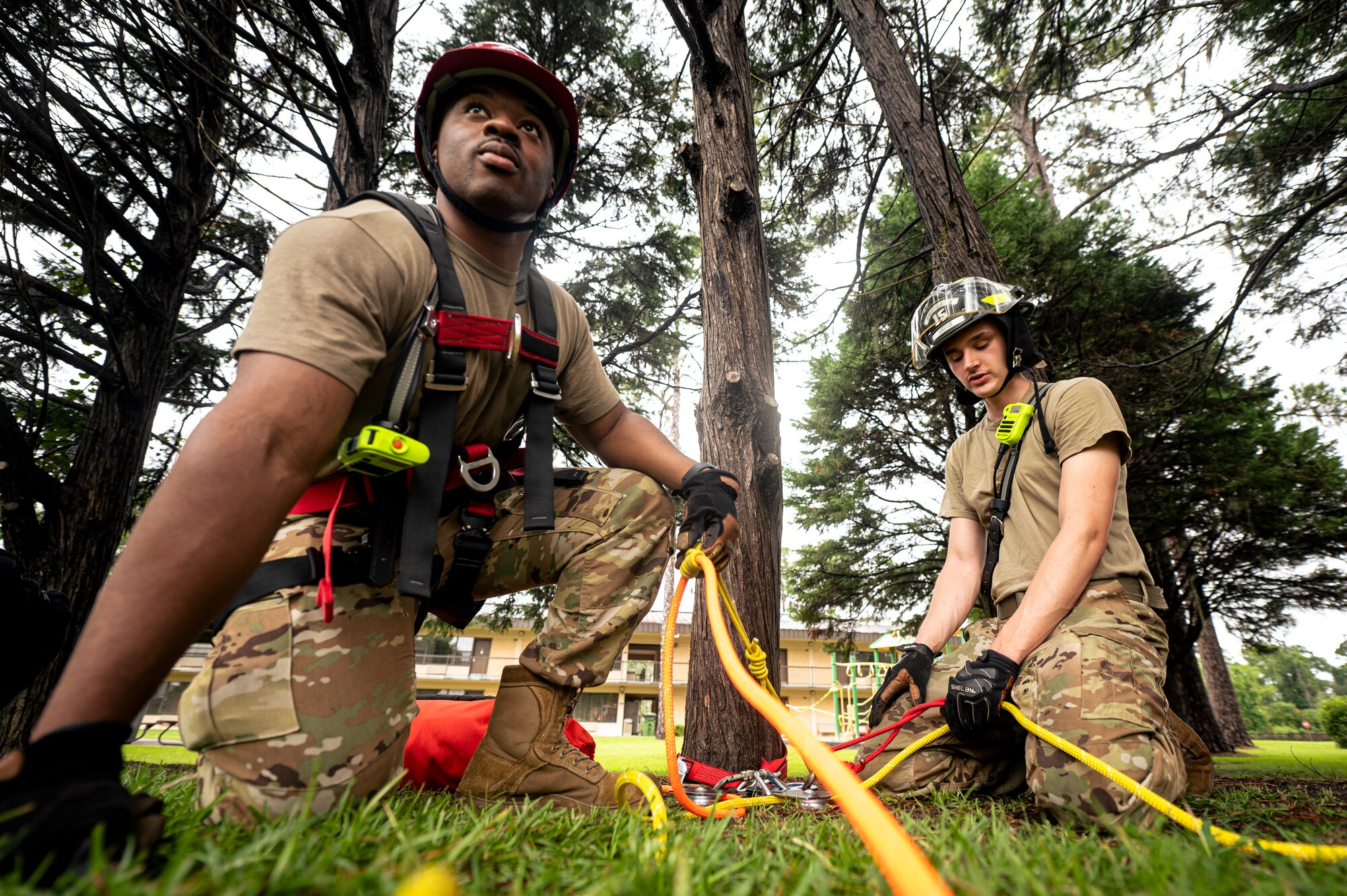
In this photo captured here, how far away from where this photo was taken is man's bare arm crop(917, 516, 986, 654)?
3.07 m

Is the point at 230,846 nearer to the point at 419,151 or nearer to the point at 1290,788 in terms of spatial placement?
the point at 419,151

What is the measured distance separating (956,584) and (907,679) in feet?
1.90

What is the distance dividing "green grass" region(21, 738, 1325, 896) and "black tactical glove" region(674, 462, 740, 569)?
0.90 metres

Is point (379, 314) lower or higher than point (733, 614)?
higher

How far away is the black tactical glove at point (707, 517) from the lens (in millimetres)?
2365

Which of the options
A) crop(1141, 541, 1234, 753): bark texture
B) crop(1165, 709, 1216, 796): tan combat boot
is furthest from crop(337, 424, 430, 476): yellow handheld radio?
crop(1141, 541, 1234, 753): bark texture

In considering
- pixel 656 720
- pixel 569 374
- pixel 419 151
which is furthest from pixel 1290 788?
pixel 656 720

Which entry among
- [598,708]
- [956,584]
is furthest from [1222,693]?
[598,708]

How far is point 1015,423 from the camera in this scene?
2916 millimetres

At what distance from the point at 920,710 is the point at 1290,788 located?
1.85 metres

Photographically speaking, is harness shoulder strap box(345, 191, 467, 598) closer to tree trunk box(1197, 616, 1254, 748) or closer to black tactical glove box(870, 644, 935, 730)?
black tactical glove box(870, 644, 935, 730)

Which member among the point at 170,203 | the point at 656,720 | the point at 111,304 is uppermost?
the point at 170,203

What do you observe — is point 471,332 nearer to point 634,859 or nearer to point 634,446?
point 634,446

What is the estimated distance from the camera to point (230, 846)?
1.12 m
